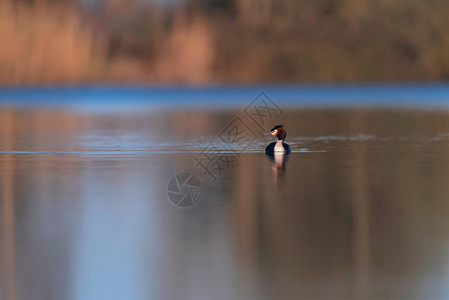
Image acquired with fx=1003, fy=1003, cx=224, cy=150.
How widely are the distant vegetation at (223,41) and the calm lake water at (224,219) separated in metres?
10.6

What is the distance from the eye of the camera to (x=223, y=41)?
97.8 ft

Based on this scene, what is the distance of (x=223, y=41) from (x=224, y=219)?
23402 mm

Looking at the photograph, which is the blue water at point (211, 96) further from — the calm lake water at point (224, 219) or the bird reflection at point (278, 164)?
Answer: the bird reflection at point (278, 164)

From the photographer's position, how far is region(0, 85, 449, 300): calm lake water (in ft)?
16.2

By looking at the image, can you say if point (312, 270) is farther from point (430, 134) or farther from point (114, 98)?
point (114, 98)

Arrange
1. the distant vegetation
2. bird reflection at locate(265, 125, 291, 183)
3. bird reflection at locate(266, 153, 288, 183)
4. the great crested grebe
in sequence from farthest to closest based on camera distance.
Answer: the distant vegetation < the great crested grebe < bird reflection at locate(265, 125, 291, 183) < bird reflection at locate(266, 153, 288, 183)

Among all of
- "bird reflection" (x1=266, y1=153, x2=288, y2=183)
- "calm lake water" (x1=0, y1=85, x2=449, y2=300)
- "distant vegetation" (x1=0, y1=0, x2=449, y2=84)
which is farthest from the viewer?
"distant vegetation" (x1=0, y1=0, x2=449, y2=84)

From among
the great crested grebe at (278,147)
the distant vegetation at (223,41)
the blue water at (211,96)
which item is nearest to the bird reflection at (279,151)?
the great crested grebe at (278,147)

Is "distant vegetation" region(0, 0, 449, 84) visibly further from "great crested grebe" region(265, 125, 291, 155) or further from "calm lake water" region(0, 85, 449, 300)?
"great crested grebe" region(265, 125, 291, 155)

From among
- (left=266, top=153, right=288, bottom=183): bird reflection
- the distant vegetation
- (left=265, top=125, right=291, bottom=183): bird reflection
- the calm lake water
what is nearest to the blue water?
the distant vegetation

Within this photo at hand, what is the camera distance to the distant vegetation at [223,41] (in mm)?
23672

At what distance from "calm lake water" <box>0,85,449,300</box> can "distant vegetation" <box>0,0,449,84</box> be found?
1059cm

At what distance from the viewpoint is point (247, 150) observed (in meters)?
12.3

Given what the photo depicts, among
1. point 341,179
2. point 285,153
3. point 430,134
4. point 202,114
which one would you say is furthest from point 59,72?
point 341,179
